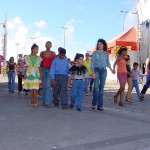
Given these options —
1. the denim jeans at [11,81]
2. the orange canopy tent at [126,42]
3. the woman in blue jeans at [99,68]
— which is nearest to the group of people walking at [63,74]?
the woman in blue jeans at [99,68]

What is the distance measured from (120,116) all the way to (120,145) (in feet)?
11.3

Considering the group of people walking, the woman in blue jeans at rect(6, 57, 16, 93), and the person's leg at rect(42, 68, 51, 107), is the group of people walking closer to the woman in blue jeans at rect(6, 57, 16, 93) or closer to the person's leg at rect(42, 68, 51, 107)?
the person's leg at rect(42, 68, 51, 107)

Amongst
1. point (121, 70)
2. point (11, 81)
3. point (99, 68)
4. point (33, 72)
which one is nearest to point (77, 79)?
point (99, 68)

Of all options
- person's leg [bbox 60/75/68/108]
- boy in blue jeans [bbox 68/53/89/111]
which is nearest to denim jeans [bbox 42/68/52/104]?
person's leg [bbox 60/75/68/108]

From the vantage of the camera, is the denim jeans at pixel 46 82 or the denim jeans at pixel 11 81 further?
the denim jeans at pixel 11 81

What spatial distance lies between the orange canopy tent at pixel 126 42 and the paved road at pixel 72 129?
17.2 m

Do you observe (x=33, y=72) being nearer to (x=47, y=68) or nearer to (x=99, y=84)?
(x=47, y=68)

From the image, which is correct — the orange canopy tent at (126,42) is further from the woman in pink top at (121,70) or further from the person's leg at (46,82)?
the person's leg at (46,82)

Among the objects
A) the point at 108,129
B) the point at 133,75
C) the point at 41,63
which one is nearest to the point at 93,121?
the point at 108,129

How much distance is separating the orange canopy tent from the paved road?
56.4 feet

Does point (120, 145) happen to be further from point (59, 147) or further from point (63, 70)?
point (63, 70)

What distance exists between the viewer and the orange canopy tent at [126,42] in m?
28.1

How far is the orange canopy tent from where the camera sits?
28.1m

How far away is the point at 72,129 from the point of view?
25.4 feet
